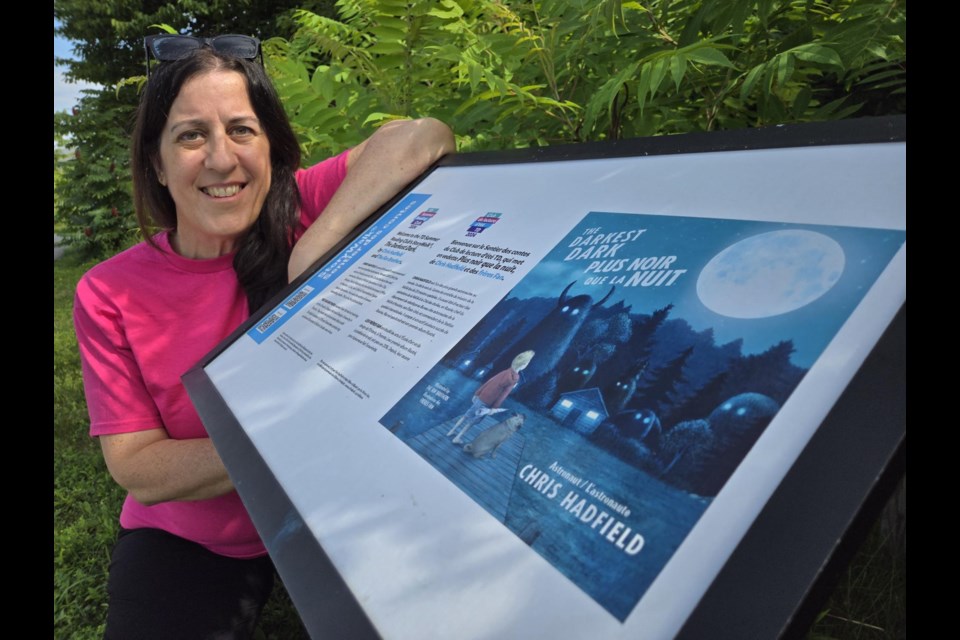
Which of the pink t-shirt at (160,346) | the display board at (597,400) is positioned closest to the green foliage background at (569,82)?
the display board at (597,400)

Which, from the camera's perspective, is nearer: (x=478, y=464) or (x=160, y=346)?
(x=478, y=464)

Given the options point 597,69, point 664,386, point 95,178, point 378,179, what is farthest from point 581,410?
point 95,178

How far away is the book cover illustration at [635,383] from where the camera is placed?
90 centimetres

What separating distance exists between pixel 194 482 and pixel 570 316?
1.59 m

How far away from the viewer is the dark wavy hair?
2.54 meters

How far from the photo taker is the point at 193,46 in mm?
2582

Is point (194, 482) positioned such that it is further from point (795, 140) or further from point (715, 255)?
point (795, 140)

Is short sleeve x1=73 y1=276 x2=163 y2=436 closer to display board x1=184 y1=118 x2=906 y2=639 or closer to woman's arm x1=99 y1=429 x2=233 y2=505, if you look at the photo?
woman's arm x1=99 y1=429 x2=233 y2=505

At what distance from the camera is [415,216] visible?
84.9 inches

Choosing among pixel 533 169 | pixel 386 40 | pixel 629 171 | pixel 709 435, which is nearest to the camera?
pixel 709 435

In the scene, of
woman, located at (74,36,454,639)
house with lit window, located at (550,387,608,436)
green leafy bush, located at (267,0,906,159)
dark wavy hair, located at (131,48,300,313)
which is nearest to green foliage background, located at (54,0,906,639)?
green leafy bush, located at (267,0,906,159)

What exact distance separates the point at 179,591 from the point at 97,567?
6.59 feet

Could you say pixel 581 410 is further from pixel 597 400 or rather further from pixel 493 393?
pixel 493 393
